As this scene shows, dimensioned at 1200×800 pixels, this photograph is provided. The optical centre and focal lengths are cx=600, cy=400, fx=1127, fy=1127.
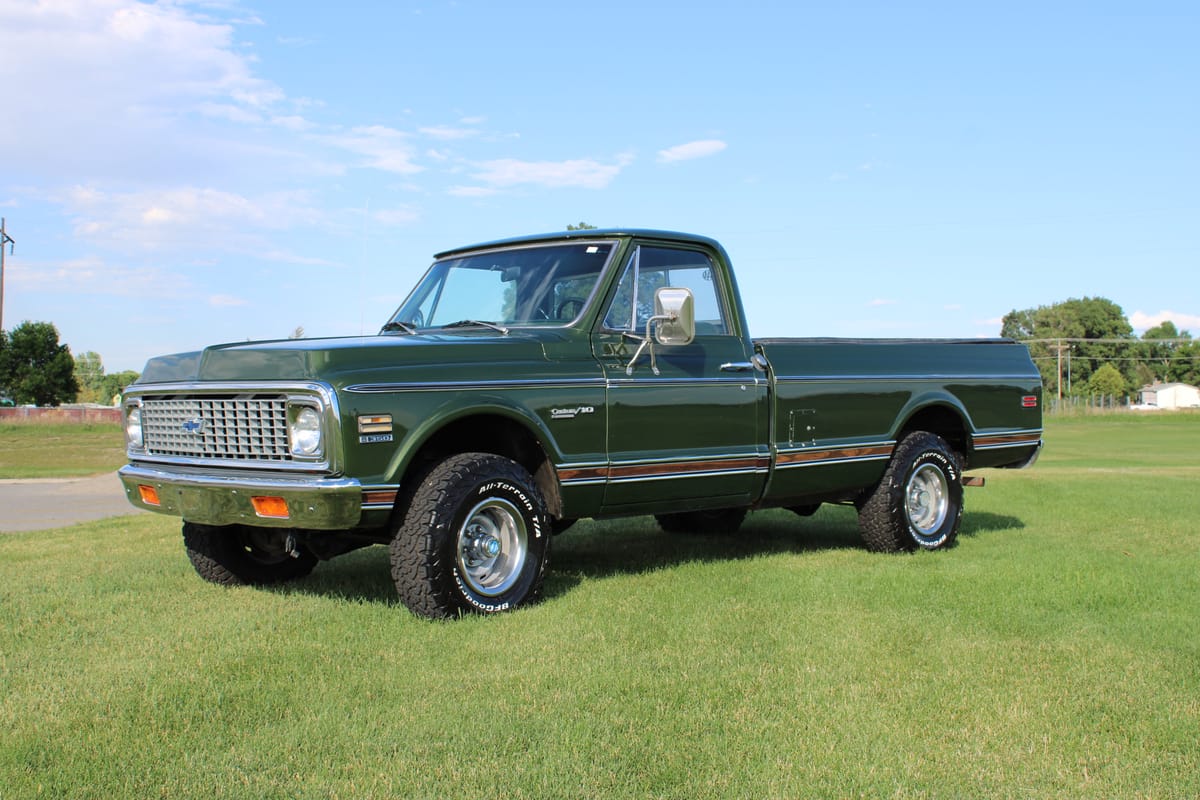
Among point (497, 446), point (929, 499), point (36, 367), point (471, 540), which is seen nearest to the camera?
point (471, 540)

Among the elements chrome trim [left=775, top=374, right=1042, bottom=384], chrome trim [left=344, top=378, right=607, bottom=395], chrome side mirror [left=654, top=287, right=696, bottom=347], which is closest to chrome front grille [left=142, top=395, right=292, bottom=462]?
chrome trim [left=344, top=378, right=607, bottom=395]

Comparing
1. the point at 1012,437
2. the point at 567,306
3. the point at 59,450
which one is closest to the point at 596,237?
the point at 567,306

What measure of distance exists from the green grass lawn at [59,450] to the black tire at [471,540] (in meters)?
7.94

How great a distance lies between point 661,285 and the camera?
716 cm

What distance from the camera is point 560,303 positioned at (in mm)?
6695

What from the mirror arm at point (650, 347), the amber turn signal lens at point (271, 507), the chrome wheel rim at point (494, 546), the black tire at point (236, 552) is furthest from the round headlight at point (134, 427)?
the mirror arm at point (650, 347)

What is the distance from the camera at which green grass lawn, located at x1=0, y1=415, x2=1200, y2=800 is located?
11.6 ft

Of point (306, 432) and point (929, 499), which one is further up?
point (306, 432)

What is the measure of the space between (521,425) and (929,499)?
3895 mm

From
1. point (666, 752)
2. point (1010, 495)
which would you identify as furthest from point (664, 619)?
point (1010, 495)

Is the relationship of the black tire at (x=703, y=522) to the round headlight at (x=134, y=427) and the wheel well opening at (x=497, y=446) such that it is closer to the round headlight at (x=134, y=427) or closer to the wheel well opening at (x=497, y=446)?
the wheel well opening at (x=497, y=446)

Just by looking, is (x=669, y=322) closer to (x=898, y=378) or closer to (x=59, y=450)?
(x=898, y=378)

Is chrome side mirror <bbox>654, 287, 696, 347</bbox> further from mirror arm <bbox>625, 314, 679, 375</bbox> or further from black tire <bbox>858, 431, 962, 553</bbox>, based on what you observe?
black tire <bbox>858, 431, 962, 553</bbox>

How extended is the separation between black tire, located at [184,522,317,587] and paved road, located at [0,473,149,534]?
4.36 meters
